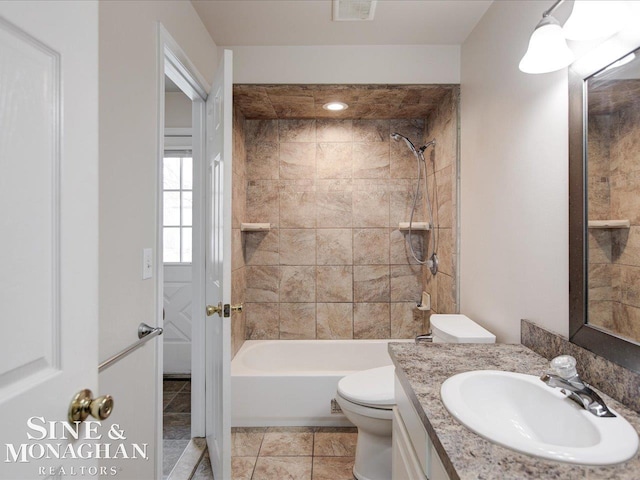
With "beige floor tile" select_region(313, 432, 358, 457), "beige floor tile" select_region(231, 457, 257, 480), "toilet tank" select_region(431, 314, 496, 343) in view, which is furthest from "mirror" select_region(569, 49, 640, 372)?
"beige floor tile" select_region(231, 457, 257, 480)

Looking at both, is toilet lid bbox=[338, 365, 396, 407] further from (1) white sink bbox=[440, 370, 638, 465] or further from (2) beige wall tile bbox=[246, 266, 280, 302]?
(2) beige wall tile bbox=[246, 266, 280, 302]

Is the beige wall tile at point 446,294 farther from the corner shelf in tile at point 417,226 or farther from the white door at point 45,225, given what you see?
the white door at point 45,225

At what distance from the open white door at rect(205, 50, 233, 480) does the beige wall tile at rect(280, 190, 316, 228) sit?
2.90ft

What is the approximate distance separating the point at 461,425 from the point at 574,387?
340 mm

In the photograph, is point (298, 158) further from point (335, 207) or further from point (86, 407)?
point (86, 407)

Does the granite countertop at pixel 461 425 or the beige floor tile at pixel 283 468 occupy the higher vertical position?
the granite countertop at pixel 461 425

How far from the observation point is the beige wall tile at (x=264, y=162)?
9.67 ft

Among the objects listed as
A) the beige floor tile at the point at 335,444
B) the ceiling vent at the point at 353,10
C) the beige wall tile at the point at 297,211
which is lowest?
the beige floor tile at the point at 335,444

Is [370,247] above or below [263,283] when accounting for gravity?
above

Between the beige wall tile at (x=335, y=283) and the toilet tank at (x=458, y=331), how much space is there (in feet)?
3.36

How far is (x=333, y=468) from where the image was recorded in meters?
1.97

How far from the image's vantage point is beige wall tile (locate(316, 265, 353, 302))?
117 inches

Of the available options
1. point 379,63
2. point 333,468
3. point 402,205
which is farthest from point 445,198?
point 333,468

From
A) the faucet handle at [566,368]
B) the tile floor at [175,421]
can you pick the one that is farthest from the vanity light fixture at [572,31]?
the tile floor at [175,421]
